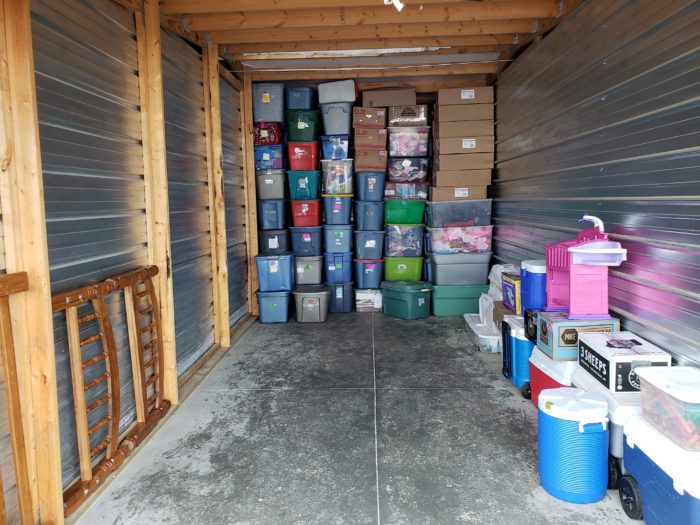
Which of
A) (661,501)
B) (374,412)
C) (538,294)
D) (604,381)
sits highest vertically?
(538,294)

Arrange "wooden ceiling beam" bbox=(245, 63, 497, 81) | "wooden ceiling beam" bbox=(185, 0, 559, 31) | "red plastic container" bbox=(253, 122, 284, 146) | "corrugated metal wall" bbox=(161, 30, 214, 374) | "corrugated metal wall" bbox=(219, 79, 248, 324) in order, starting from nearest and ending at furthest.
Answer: "corrugated metal wall" bbox=(161, 30, 214, 374) < "wooden ceiling beam" bbox=(185, 0, 559, 31) < "corrugated metal wall" bbox=(219, 79, 248, 324) < "wooden ceiling beam" bbox=(245, 63, 497, 81) < "red plastic container" bbox=(253, 122, 284, 146)

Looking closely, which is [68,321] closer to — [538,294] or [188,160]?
[188,160]

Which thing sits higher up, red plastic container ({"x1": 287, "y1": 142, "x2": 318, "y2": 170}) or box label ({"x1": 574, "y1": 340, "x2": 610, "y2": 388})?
red plastic container ({"x1": 287, "y1": 142, "x2": 318, "y2": 170})

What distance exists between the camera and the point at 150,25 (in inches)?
119

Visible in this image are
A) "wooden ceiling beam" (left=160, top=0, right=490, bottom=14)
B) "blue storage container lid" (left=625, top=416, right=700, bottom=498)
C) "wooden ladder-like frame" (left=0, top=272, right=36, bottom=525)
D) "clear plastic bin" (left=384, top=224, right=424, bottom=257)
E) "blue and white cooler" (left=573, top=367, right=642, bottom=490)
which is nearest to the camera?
"blue storage container lid" (left=625, top=416, right=700, bottom=498)

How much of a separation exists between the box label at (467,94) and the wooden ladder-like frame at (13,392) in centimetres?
486

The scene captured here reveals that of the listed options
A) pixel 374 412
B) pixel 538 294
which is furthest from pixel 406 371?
pixel 538 294

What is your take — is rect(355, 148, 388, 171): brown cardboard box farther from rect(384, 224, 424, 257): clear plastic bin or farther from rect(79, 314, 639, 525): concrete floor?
rect(79, 314, 639, 525): concrete floor

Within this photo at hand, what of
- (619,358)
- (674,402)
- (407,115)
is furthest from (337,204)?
(674,402)

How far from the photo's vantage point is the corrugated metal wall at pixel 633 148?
7.69ft

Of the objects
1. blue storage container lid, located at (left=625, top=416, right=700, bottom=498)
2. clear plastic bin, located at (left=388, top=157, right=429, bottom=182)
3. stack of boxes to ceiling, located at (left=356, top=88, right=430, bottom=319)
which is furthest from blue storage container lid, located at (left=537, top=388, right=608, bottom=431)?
clear plastic bin, located at (left=388, top=157, right=429, bottom=182)

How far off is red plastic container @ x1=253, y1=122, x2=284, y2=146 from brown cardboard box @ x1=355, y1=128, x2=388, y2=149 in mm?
940

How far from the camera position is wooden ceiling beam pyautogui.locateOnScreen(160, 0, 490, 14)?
11.5ft

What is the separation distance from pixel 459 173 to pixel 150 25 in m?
3.66
